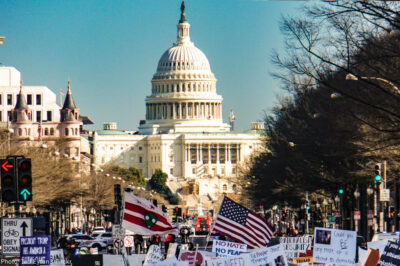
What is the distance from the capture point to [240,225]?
90.8 feet

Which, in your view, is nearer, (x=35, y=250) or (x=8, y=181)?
(x=35, y=250)

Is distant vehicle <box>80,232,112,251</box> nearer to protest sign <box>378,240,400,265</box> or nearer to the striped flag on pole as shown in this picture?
the striped flag on pole

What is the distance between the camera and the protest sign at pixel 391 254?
21188 millimetres

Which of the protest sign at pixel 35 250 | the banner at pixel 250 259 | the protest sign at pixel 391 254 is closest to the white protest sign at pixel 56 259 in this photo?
the protest sign at pixel 35 250

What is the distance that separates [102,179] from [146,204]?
96.2 meters

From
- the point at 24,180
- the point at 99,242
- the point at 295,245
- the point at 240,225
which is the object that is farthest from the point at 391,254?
the point at 99,242

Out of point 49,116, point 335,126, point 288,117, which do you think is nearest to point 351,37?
point 335,126

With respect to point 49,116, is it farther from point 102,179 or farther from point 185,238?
point 185,238

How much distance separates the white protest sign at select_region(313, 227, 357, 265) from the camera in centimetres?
2502

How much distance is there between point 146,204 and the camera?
89.4ft

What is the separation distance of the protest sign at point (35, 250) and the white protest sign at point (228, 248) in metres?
3.65

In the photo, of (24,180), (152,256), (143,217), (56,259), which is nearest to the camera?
(152,256)

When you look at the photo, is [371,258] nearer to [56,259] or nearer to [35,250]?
[35,250]

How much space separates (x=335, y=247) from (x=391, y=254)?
160 inches
